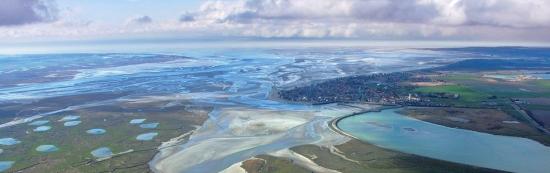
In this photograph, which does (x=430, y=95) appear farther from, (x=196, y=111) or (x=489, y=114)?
(x=196, y=111)

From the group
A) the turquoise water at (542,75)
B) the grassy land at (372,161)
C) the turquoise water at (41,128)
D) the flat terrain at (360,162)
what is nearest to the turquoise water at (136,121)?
the turquoise water at (41,128)

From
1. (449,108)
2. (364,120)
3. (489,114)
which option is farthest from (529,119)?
(364,120)

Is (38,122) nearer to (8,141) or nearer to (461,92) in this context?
(8,141)

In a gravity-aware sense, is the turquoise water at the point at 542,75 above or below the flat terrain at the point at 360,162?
above

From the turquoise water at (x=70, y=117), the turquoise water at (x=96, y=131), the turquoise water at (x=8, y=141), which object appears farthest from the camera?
the turquoise water at (x=70, y=117)

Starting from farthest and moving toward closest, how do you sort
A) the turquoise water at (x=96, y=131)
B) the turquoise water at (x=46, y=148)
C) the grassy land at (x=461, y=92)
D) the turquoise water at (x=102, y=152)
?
the grassy land at (x=461, y=92) → the turquoise water at (x=96, y=131) → the turquoise water at (x=46, y=148) → the turquoise water at (x=102, y=152)

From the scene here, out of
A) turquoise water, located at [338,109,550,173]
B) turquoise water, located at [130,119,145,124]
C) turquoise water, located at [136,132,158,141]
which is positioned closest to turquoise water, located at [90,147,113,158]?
turquoise water, located at [136,132,158,141]

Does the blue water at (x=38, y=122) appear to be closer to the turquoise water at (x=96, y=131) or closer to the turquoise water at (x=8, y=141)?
the turquoise water at (x=8, y=141)
